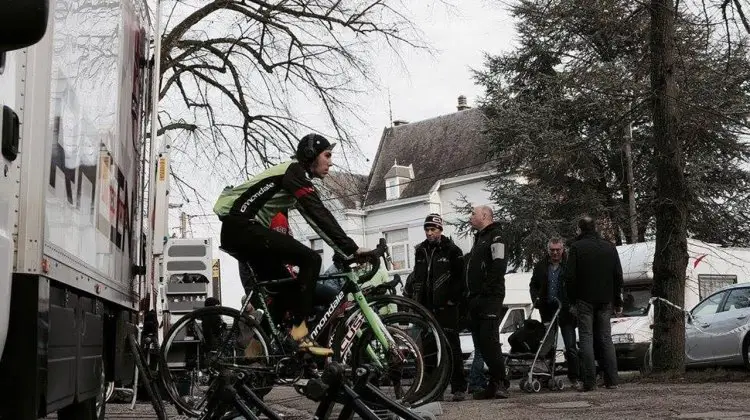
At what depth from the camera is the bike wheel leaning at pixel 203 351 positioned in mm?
6656

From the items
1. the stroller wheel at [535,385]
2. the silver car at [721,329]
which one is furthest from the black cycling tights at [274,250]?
the silver car at [721,329]

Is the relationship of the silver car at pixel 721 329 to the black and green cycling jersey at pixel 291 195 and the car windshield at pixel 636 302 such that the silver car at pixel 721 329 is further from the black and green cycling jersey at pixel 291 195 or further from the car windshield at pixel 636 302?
the black and green cycling jersey at pixel 291 195

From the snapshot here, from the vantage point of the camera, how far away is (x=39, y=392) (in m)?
3.60

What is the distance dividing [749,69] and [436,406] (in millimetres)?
9702

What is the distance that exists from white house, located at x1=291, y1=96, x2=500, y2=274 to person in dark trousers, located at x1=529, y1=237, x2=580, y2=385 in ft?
114

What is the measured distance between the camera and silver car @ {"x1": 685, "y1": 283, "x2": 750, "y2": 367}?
16250 millimetres

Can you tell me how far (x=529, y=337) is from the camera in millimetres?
12188

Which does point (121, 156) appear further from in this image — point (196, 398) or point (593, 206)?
point (593, 206)

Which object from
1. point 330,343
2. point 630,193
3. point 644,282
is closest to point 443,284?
point 330,343

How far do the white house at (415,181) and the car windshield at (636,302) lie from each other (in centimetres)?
2651

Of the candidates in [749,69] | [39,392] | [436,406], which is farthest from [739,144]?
[39,392]

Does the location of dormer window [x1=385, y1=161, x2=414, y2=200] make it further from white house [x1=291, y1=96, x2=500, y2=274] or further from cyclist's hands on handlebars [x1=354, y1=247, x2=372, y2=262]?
cyclist's hands on handlebars [x1=354, y1=247, x2=372, y2=262]

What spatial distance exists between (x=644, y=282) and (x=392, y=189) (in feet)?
110

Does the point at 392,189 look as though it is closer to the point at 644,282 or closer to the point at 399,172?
the point at 399,172
